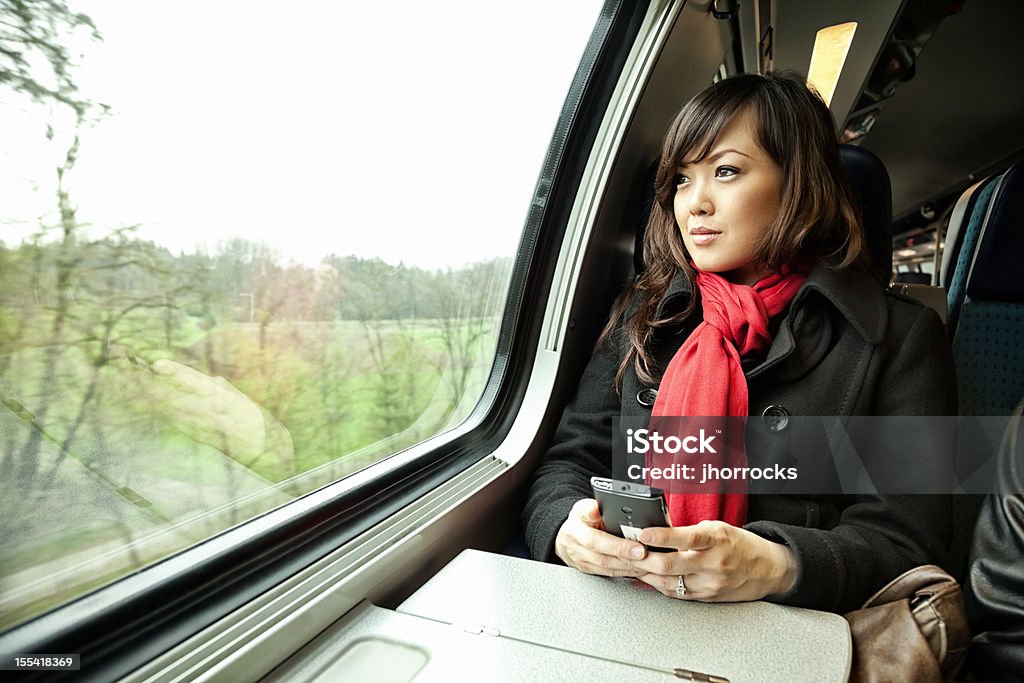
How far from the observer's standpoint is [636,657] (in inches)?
28.2

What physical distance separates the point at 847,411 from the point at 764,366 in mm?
178

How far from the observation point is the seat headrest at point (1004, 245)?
138cm

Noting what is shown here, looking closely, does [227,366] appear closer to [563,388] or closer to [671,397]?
[671,397]

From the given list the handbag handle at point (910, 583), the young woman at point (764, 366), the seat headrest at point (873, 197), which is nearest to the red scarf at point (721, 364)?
the young woman at point (764, 366)

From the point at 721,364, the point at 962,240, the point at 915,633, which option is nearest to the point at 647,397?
the point at 721,364

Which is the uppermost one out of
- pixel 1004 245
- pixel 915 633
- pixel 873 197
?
pixel 873 197

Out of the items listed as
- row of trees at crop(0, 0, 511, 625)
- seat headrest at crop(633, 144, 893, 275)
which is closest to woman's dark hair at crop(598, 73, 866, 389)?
seat headrest at crop(633, 144, 893, 275)

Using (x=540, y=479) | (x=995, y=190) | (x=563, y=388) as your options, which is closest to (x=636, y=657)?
(x=540, y=479)

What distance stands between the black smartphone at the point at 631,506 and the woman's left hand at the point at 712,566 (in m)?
0.02

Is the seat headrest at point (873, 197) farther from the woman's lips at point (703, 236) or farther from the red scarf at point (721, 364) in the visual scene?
the woman's lips at point (703, 236)

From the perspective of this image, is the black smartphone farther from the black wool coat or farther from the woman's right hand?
the black wool coat

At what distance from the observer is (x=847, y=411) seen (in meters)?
1.11

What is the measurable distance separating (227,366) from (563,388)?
1.17 metres

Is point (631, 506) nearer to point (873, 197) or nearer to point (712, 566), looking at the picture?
point (712, 566)
